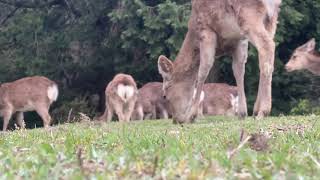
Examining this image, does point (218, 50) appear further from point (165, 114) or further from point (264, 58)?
point (165, 114)

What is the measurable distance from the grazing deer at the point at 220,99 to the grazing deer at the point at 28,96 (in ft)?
13.3

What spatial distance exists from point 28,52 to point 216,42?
39.5 feet

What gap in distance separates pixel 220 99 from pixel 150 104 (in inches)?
74.2

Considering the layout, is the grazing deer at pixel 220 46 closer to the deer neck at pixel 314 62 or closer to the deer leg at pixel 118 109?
the deer leg at pixel 118 109

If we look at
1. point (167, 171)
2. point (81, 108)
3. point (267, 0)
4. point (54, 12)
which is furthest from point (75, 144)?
point (54, 12)

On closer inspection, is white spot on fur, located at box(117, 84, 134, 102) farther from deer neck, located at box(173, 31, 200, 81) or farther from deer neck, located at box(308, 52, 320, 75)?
deer neck, located at box(173, 31, 200, 81)

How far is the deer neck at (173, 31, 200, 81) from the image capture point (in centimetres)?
1423

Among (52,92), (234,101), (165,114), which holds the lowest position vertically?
(165,114)

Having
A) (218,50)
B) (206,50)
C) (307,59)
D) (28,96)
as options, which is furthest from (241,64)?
(28,96)

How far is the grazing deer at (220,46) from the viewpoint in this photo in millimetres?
12734

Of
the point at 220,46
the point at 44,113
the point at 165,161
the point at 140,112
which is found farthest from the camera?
the point at 140,112

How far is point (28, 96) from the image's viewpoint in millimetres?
22500

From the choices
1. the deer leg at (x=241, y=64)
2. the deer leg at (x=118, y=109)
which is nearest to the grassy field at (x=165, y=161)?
the deer leg at (x=241, y=64)

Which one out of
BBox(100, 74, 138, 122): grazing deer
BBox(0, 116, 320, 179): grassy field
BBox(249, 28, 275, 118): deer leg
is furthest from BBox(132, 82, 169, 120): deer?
BBox(0, 116, 320, 179): grassy field
